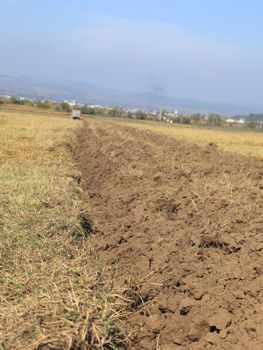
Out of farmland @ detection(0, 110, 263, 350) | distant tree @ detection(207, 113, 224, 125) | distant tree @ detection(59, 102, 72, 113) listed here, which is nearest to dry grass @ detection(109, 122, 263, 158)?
farmland @ detection(0, 110, 263, 350)

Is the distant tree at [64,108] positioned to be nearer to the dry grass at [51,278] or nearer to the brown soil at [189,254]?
the dry grass at [51,278]

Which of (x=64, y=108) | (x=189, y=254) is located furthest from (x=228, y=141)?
(x=64, y=108)

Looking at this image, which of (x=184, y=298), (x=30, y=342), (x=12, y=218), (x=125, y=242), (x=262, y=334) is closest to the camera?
(x=30, y=342)

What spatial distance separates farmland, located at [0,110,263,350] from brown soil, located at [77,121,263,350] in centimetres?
1

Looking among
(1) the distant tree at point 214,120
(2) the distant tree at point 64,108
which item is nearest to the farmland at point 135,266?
(2) the distant tree at point 64,108

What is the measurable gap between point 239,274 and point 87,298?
1.55 metres

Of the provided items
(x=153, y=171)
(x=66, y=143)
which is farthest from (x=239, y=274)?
(x=66, y=143)

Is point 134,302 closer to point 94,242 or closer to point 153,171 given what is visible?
point 94,242

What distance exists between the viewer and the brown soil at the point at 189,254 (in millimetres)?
4926

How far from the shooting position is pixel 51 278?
217 inches

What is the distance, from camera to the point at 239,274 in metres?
5.49

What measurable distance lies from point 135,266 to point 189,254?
69 centimetres

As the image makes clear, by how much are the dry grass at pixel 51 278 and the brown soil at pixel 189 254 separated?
349 mm

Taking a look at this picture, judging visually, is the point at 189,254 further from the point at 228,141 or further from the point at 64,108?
the point at 64,108
